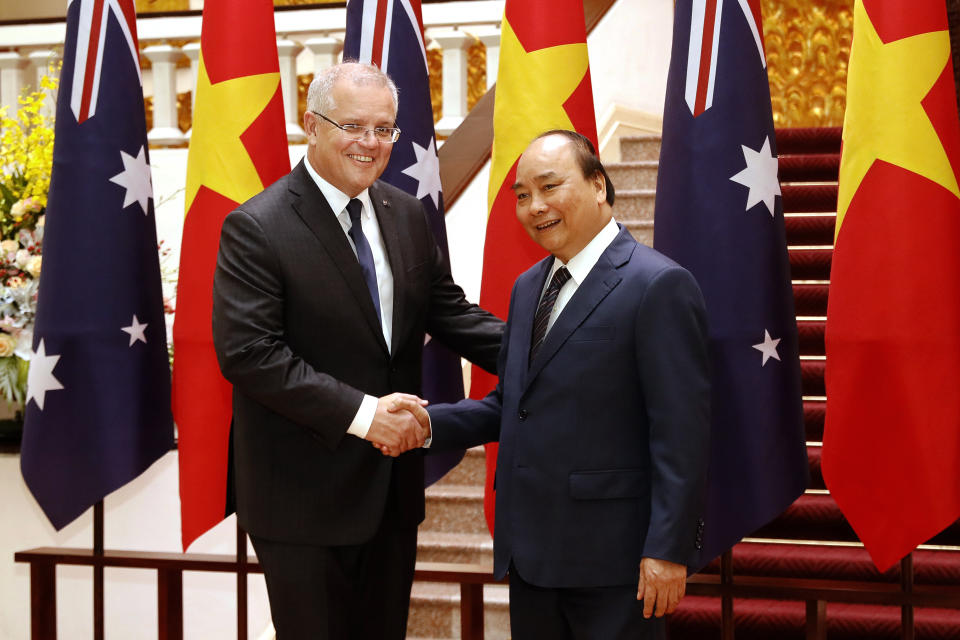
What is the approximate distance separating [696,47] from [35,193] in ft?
8.92

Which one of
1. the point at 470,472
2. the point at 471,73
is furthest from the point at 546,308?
the point at 471,73

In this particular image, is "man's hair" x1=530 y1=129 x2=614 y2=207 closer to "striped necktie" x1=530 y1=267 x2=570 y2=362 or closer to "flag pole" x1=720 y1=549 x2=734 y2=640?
"striped necktie" x1=530 y1=267 x2=570 y2=362

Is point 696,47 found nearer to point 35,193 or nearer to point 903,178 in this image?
point 903,178

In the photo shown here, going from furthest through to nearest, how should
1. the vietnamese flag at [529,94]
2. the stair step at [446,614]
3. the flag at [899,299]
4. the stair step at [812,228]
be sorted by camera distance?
the stair step at [812,228]
the stair step at [446,614]
the vietnamese flag at [529,94]
the flag at [899,299]

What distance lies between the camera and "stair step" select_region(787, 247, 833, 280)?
438cm

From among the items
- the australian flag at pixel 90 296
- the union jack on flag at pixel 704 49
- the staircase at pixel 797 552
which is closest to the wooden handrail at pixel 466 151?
the staircase at pixel 797 552

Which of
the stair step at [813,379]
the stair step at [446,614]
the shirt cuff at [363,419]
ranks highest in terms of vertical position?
the shirt cuff at [363,419]

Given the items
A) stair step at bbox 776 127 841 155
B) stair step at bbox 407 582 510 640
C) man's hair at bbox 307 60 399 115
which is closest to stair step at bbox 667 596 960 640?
stair step at bbox 407 582 510 640

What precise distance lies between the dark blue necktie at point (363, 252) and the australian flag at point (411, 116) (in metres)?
0.64

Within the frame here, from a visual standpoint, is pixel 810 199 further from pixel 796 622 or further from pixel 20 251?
pixel 20 251

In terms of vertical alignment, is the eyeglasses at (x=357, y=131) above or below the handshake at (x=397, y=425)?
above

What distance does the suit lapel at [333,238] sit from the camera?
2.17 m

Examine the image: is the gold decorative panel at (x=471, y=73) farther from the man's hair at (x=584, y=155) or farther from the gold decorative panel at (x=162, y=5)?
the man's hair at (x=584, y=155)

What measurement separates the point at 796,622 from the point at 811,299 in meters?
1.51
